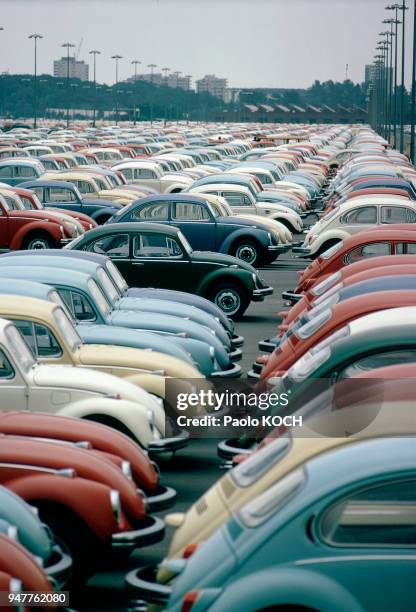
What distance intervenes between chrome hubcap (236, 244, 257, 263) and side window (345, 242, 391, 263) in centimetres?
869

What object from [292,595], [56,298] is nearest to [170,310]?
[56,298]

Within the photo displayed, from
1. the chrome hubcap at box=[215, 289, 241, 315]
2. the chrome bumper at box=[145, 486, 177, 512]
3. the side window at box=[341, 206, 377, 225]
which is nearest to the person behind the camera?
the chrome bumper at box=[145, 486, 177, 512]

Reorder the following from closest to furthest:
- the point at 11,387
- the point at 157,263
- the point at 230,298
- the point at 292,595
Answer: the point at 292,595, the point at 11,387, the point at 157,263, the point at 230,298

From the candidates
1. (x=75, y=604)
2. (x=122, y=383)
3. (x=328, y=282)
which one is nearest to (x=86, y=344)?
(x=122, y=383)

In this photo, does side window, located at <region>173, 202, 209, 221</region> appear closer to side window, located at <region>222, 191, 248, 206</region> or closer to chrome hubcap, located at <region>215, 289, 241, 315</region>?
chrome hubcap, located at <region>215, 289, 241, 315</region>

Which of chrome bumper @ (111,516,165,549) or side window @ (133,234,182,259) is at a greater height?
side window @ (133,234,182,259)

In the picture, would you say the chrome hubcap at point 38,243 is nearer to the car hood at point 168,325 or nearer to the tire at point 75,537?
the car hood at point 168,325

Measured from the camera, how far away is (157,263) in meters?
19.4

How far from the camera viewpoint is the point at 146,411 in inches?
427

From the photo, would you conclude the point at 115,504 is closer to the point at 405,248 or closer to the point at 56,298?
the point at 56,298

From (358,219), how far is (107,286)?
33.7 feet

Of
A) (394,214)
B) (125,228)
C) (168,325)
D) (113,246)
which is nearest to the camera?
(168,325)

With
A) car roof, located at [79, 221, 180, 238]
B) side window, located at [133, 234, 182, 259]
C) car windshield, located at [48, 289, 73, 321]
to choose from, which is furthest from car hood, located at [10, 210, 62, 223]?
car windshield, located at [48, 289, 73, 321]

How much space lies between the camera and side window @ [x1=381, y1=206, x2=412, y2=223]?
24.2 meters
